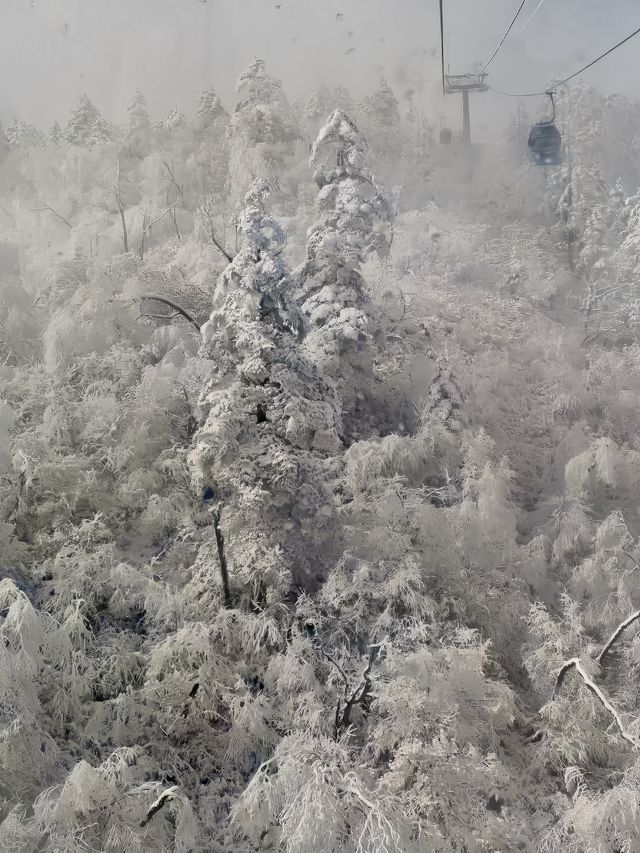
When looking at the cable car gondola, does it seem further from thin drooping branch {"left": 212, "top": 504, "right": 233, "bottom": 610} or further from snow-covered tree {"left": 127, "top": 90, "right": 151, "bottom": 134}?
snow-covered tree {"left": 127, "top": 90, "right": 151, "bottom": 134}

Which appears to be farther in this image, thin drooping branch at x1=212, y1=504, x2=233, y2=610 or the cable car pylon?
the cable car pylon

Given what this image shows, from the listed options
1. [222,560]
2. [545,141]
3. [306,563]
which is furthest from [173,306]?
[545,141]

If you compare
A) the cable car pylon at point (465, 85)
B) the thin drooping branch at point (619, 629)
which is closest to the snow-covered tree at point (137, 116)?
the cable car pylon at point (465, 85)

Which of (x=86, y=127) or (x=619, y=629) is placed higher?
(x=86, y=127)

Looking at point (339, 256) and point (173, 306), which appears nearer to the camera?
point (173, 306)

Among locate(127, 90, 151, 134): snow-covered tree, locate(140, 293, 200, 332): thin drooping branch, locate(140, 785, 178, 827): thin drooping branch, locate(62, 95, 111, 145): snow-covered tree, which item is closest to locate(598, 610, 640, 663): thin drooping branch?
locate(140, 785, 178, 827): thin drooping branch

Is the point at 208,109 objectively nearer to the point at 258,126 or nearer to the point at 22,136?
the point at 258,126

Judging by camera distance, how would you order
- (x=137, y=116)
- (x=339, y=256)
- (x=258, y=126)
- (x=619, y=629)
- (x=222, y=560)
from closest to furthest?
(x=619, y=629), (x=222, y=560), (x=339, y=256), (x=258, y=126), (x=137, y=116)

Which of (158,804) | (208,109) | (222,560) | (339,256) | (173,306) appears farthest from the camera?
(208,109)

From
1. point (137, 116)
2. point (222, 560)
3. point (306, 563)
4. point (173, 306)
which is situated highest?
point (137, 116)
